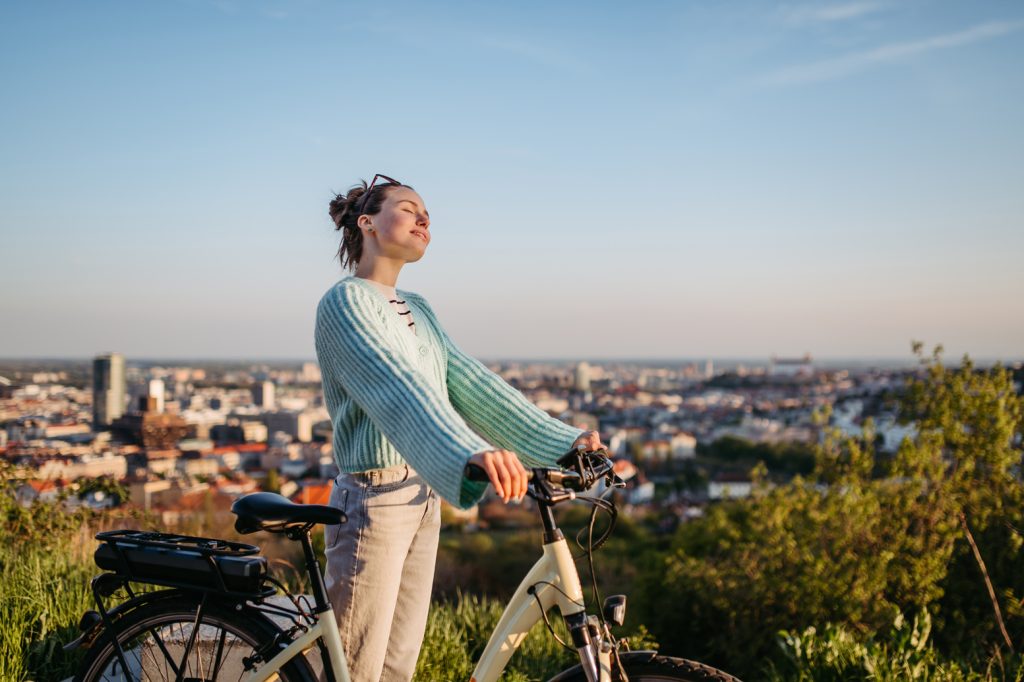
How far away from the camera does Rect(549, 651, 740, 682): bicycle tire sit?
1.73 metres

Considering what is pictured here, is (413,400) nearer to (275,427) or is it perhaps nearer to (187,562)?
(187,562)

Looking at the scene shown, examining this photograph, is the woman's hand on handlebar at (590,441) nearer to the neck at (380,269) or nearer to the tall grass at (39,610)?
the neck at (380,269)

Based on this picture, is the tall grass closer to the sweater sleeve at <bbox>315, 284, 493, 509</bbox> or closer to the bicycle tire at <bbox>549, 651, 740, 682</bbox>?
the sweater sleeve at <bbox>315, 284, 493, 509</bbox>

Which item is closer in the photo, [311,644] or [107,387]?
[311,644]

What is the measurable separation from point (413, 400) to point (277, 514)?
0.41m

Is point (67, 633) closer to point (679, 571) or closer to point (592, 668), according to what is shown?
point (592, 668)

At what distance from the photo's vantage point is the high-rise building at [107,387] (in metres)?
19.5

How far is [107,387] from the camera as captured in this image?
20.1 metres

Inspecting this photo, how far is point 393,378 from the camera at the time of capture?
189 cm

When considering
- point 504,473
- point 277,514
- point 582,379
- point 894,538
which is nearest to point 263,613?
point 277,514

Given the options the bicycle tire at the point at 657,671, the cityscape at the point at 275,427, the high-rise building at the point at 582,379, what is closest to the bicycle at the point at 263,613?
the bicycle tire at the point at 657,671

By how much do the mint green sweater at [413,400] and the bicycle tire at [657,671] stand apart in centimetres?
45

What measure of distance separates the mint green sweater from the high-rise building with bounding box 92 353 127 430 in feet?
61.9

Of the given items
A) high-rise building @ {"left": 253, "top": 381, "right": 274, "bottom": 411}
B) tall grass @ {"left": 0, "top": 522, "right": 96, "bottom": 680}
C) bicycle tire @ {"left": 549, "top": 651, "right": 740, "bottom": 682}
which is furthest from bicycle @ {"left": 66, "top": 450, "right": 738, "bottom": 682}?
high-rise building @ {"left": 253, "top": 381, "right": 274, "bottom": 411}
